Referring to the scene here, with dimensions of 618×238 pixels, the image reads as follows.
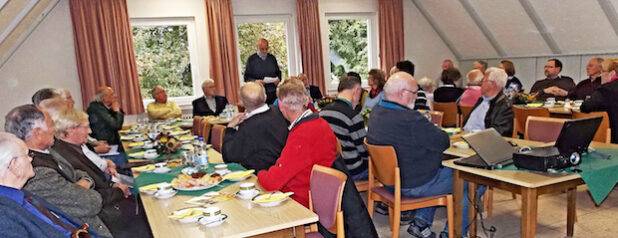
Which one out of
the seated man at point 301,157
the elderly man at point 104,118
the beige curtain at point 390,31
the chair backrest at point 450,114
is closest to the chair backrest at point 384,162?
the seated man at point 301,157

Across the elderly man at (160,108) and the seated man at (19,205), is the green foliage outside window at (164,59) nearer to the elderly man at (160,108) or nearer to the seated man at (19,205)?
the elderly man at (160,108)

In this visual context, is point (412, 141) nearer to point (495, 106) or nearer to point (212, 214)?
point (495, 106)

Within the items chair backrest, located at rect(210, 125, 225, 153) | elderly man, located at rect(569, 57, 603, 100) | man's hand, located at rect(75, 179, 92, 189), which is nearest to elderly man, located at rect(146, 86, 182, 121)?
chair backrest, located at rect(210, 125, 225, 153)

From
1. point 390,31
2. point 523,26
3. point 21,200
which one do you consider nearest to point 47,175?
point 21,200

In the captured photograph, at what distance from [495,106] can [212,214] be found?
8.95 feet

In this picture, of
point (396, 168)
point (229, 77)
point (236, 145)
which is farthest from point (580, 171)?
point (229, 77)

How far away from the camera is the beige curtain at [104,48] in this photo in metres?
6.90

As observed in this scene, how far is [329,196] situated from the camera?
2.14m

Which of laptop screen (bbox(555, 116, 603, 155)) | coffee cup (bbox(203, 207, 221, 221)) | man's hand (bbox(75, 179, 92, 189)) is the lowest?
coffee cup (bbox(203, 207, 221, 221))

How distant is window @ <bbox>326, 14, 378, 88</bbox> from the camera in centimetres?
888

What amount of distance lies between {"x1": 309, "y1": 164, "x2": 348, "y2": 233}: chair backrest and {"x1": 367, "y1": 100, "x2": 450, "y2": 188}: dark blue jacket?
0.87m

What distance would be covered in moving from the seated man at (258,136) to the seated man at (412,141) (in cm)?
72

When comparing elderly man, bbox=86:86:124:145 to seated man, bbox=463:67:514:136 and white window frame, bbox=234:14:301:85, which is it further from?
seated man, bbox=463:67:514:136

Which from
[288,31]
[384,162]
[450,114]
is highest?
[288,31]
